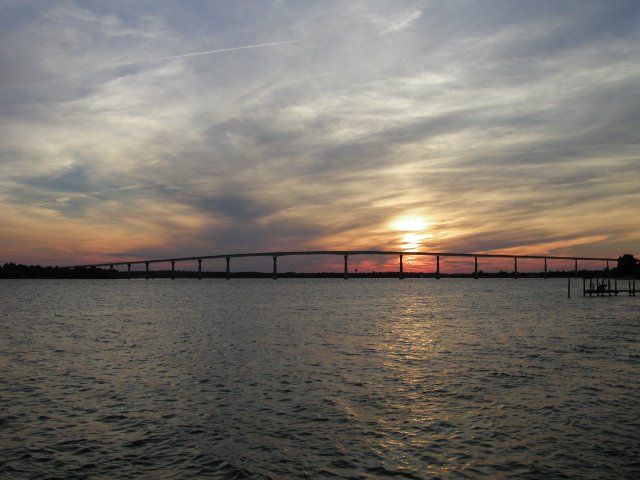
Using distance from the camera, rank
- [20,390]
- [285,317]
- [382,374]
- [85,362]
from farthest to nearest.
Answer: [285,317]
[85,362]
[382,374]
[20,390]

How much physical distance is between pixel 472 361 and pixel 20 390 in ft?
87.3

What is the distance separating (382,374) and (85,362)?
19.5 m

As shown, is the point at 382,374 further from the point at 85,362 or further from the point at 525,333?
the point at 525,333

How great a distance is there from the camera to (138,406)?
21.6 meters

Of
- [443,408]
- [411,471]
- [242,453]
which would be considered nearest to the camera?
[411,471]

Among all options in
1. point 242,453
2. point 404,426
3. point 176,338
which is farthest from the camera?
point 176,338

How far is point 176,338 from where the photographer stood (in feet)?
151

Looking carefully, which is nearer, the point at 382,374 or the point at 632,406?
the point at 632,406

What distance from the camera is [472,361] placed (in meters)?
33.2

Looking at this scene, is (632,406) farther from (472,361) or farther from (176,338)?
(176,338)

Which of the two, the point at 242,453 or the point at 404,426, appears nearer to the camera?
the point at 242,453

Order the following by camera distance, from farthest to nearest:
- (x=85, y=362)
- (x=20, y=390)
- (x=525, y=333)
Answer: (x=525, y=333)
(x=85, y=362)
(x=20, y=390)

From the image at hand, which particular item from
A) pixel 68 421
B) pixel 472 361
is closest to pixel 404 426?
pixel 68 421

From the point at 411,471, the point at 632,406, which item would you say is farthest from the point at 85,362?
the point at 632,406
